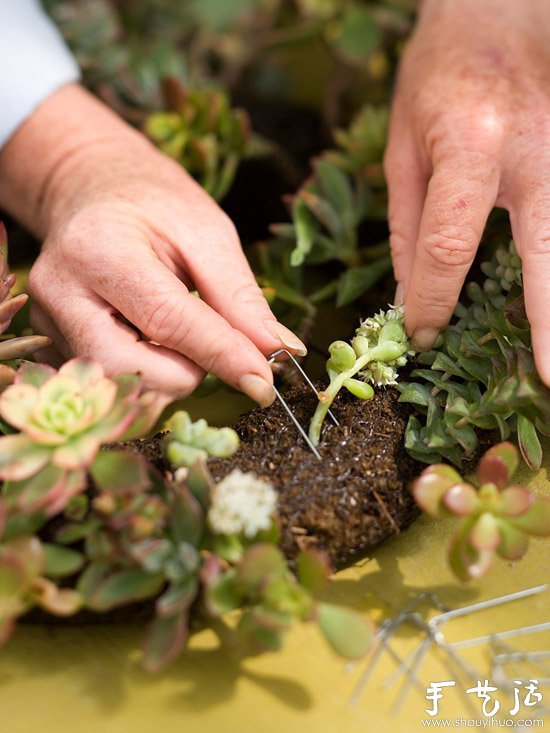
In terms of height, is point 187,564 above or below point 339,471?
above

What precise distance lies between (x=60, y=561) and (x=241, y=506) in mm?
179

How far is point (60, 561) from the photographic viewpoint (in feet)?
2.23

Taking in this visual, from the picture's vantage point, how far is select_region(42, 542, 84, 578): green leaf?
68 cm

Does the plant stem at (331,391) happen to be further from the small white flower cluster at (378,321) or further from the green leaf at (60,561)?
the green leaf at (60,561)

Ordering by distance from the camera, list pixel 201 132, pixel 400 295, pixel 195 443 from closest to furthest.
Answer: pixel 195 443
pixel 400 295
pixel 201 132

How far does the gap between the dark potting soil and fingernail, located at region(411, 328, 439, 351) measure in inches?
2.8

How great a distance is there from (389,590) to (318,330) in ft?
1.45

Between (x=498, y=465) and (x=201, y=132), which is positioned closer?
(x=498, y=465)

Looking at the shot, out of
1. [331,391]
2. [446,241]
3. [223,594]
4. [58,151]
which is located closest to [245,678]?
[223,594]

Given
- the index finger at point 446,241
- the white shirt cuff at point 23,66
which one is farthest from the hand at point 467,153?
the white shirt cuff at point 23,66

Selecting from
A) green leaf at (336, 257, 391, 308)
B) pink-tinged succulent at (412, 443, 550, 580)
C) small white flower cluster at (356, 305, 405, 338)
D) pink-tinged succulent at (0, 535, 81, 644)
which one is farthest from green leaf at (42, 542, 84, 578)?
green leaf at (336, 257, 391, 308)

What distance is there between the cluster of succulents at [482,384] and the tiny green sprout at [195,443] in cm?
22

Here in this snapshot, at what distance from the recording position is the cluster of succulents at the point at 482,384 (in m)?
0.81

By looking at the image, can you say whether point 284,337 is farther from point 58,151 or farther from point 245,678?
point 58,151
